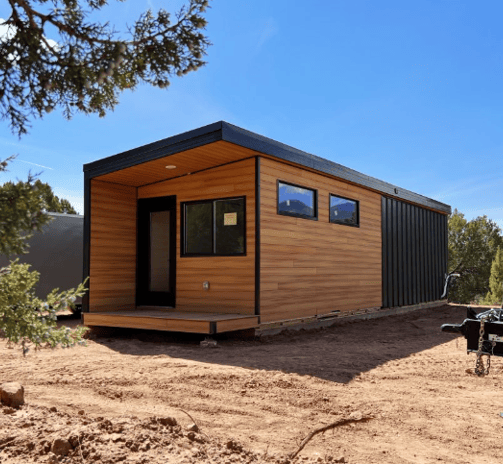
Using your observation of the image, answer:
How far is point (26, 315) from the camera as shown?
3348 mm

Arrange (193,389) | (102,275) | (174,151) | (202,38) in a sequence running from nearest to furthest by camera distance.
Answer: (202,38)
(193,389)
(174,151)
(102,275)

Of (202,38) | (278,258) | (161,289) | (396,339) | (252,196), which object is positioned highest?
(202,38)

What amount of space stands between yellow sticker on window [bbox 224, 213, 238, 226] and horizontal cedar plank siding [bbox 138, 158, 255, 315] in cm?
32

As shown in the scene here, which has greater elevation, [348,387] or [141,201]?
[141,201]

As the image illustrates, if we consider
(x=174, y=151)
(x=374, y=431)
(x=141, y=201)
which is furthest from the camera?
(x=141, y=201)

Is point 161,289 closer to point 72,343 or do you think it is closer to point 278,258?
point 278,258

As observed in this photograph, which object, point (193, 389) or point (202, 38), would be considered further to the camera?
point (193, 389)

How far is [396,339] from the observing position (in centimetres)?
799

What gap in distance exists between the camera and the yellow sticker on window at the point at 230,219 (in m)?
8.08

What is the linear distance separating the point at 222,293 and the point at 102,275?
7.78 feet

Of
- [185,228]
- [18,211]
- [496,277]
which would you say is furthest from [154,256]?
[496,277]

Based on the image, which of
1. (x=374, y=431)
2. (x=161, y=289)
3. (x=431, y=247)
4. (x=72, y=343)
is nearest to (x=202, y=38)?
(x=72, y=343)

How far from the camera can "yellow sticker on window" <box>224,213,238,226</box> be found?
808 cm

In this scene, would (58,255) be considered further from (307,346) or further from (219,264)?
(307,346)
